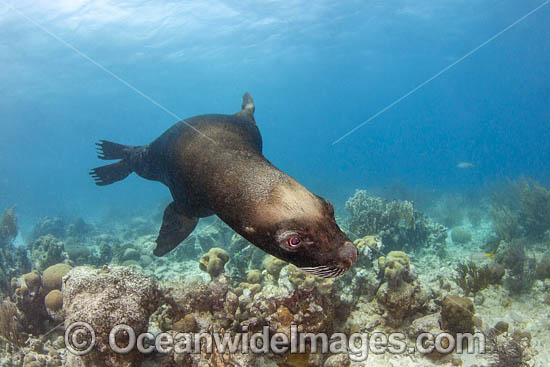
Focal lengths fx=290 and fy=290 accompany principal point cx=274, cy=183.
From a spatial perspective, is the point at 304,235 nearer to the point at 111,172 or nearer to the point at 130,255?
the point at 111,172

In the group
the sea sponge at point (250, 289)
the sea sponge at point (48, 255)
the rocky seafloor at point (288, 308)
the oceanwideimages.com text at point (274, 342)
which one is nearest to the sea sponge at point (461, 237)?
the rocky seafloor at point (288, 308)

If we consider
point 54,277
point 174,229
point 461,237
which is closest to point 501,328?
point 174,229

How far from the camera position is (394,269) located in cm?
481

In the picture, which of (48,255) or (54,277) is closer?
(54,277)

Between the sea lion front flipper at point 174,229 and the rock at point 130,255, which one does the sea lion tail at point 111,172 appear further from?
the rock at point 130,255

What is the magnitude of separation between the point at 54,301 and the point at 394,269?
230 inches

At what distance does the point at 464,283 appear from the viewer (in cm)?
622

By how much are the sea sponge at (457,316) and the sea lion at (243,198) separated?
3.33 metres

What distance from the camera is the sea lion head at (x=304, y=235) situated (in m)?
1.89

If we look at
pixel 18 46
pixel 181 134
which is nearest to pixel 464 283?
pixel 181 134

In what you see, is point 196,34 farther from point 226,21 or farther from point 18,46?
point 18,46

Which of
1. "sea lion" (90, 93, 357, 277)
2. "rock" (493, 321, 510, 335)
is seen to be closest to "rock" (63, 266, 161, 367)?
"sea lion" (90, 93, 357, 277)

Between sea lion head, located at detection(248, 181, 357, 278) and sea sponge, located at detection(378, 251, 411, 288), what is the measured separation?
10.8 feet

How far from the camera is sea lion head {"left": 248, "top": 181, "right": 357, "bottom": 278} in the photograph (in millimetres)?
1892
